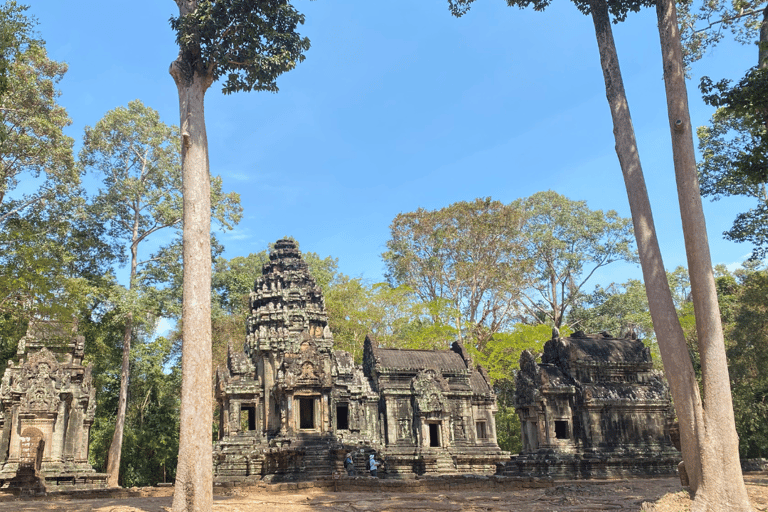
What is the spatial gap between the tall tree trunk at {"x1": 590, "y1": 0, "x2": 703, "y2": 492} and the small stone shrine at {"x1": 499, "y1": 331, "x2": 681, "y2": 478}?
486 inches

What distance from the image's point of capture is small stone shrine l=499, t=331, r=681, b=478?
65.3 ft

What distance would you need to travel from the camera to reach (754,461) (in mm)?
21984

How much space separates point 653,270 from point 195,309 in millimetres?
7180

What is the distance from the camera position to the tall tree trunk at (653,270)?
8.45 metres

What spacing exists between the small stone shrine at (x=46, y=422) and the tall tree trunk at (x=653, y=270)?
54.0 feet

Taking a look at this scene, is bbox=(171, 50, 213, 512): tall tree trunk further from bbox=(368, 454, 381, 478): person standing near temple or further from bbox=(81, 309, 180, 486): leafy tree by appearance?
bbox=(81, 309, 180, 486): leafy tree

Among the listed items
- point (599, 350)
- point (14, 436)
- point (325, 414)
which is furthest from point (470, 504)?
point (14, 436)

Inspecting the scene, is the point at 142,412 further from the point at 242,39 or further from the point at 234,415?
the point at 242,39

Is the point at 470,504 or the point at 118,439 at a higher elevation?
the point at 118,439

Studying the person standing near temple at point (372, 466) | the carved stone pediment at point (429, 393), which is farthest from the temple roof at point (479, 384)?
the person standing near temple at point (372, 466)

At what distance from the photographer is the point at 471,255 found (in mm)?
36219

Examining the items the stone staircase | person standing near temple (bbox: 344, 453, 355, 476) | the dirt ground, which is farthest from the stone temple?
the dirt ground

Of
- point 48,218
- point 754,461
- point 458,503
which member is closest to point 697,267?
point 458,503

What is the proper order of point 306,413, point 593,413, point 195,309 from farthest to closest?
point 306,413, point 593,413, point 195,309
